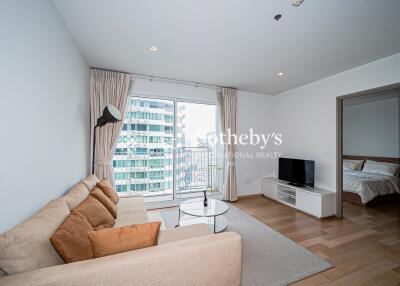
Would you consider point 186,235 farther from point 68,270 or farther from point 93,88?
point 93,88

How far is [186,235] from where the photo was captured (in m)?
1.66

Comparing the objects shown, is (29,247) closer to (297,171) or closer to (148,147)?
(148,147)

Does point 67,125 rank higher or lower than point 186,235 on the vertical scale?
higher

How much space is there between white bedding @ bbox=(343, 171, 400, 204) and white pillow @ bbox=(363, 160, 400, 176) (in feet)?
0.66

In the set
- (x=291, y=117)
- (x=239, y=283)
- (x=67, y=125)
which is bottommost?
(x=239, y=283)

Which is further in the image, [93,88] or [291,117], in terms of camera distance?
[291,117]

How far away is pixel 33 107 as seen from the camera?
132cm

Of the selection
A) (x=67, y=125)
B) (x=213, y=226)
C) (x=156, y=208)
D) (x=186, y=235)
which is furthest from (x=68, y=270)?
(x=156, y=208)

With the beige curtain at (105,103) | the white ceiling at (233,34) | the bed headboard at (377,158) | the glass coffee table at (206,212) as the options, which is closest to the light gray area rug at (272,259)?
the glass coffee table at (206,212)

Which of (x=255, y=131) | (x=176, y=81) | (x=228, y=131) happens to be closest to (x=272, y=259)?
(x=228, y=131)

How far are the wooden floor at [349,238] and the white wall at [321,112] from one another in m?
0.74

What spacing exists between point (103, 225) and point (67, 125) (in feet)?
3.95

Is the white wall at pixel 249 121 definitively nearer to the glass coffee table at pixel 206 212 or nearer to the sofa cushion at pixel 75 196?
the glass coffee table at pixel 206 212

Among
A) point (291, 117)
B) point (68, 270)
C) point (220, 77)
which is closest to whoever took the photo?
point (68, 270)
